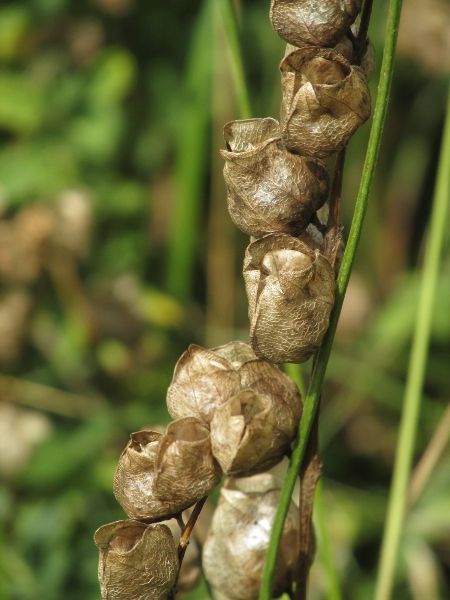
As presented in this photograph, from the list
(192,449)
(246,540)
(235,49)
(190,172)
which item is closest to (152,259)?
(190,172)

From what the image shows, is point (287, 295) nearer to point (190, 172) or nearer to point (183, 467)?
point (183, 467)

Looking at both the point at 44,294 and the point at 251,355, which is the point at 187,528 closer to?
the point at 251,355

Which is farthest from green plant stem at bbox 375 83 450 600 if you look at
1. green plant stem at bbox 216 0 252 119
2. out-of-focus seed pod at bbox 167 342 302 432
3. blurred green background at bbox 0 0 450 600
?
blurred green background at bbox 0 0 450 600

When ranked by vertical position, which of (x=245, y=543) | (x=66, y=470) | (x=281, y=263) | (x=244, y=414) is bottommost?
(x=66, y=470)

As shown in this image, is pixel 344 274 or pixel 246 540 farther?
pixel 246 540

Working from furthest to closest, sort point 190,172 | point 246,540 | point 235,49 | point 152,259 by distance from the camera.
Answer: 1. point 152,259
2. point 190,172
3. point 235,49
4. point 246,540

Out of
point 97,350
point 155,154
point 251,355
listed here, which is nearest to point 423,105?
point 155,154
